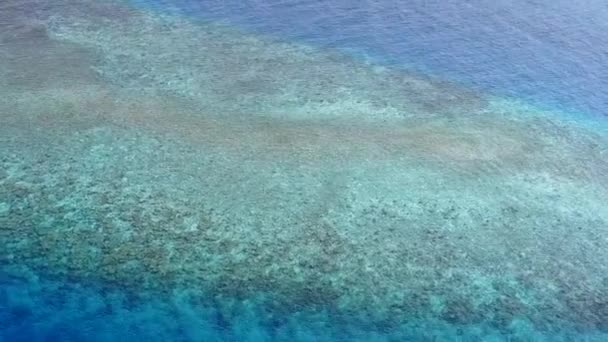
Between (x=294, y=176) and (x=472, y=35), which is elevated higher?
(x=472, y=35)

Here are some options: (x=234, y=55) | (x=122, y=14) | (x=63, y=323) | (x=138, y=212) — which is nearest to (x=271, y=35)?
(x=234, y=55)

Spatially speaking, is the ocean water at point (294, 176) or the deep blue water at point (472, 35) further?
the deep blue water at point (472, 35)

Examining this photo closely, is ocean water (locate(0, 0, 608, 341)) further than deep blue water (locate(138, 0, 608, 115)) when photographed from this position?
No

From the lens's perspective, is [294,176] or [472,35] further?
[472,35]

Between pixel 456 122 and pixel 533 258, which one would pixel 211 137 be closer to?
pixel 456 122
